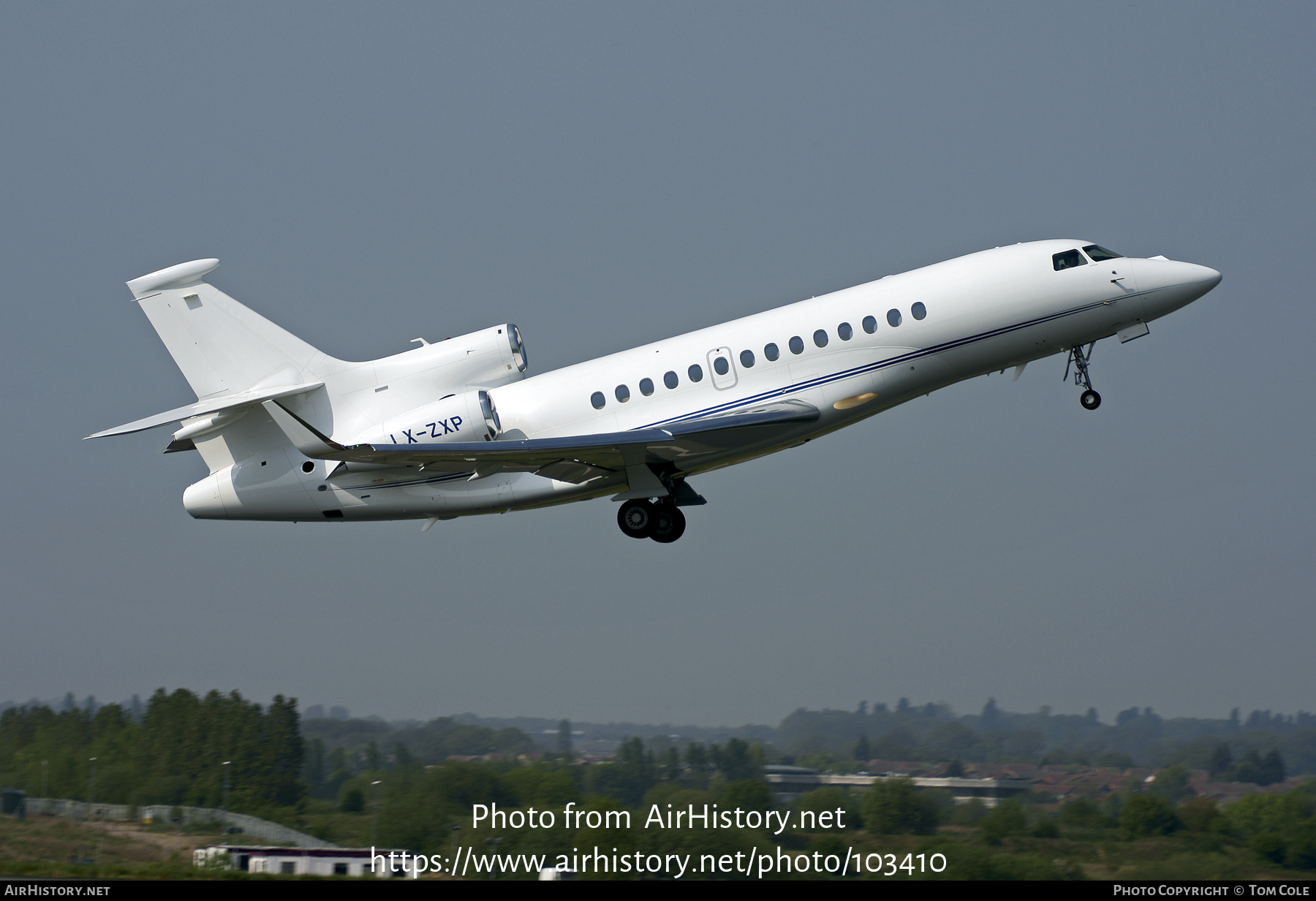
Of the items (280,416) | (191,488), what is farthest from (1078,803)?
(191,488)

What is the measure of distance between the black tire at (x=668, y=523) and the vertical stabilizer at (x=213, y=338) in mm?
6841

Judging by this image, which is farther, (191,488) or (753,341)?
(191,488)

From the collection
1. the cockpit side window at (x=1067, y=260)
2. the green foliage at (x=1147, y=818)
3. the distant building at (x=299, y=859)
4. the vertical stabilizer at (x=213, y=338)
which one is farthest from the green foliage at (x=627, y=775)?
the cockpit side window at (x=1067, y=260)

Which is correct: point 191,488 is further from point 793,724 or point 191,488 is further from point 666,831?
point 793,724

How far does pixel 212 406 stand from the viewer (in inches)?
856

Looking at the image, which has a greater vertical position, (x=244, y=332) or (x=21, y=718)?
(x=244, y=332)

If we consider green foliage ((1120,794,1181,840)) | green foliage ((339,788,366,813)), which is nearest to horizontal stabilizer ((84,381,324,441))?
green foliage ((339,788,366,813))

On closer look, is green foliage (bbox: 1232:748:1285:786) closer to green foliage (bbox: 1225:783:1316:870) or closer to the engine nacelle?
green foliage (bbox: 1225:783:1316:870)

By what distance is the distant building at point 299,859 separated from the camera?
2044 centimetres

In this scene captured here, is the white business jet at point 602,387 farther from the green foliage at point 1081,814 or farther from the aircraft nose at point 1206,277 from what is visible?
the green foliage at point 1081,814

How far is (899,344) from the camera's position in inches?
816

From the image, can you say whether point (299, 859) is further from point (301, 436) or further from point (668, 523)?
point (668, 523)
